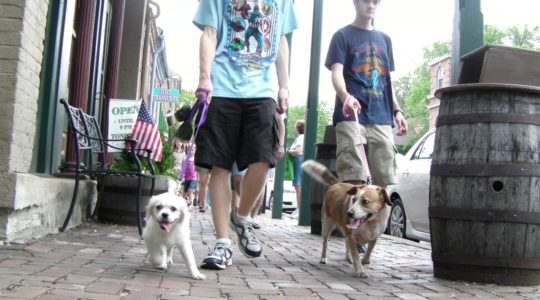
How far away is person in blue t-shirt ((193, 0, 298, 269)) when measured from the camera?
13.2 feet

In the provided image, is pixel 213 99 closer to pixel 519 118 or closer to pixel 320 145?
pixel 519 118

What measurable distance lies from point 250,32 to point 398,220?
513cm

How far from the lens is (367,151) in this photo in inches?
203

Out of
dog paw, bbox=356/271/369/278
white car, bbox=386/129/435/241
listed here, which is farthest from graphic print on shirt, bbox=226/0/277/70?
white car, bbox=386/129/435/241

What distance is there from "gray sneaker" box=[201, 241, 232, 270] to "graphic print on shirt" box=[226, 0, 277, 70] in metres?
1.26

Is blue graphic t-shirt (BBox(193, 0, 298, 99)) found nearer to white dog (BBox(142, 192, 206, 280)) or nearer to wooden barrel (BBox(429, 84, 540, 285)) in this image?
white dog (BBox(142, 192, 206, 280))

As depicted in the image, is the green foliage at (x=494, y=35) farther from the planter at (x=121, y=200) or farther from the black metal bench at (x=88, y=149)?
the black metal bench at (x=88, y=149)

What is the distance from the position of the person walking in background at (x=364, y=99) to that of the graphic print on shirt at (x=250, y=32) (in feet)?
3.01

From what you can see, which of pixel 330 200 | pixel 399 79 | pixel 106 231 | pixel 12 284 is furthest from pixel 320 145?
pixel 399 79

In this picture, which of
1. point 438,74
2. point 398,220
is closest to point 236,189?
point 398,220

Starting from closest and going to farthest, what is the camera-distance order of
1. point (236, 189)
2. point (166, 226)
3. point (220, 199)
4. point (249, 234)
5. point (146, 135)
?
1. point (166, 226)
2. point (220, 199)
3. point (249, 234)
4. point (146, 135)
5. point (236, 189)

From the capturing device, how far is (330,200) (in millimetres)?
5148

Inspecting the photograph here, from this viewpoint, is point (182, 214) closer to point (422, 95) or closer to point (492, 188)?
point (492, 188)

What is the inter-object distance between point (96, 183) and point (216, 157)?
12.2 feet
